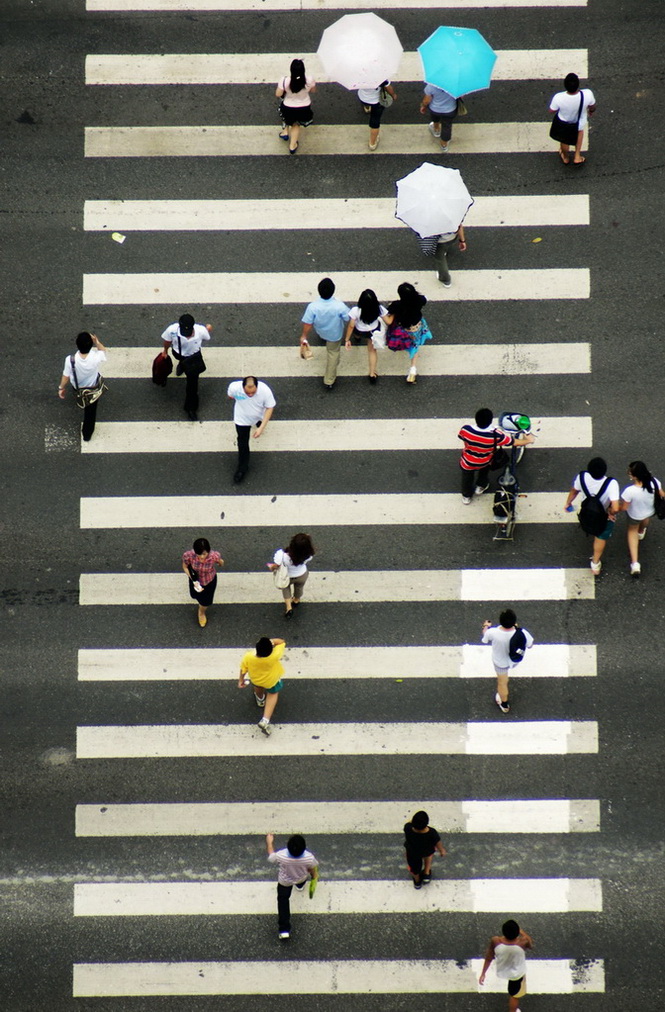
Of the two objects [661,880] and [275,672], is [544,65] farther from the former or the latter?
[661,880]

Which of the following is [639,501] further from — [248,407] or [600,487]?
[248,407]

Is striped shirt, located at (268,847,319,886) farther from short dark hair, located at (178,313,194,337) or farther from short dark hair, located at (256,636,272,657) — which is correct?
short dark hair, located at (178,313,194,337)

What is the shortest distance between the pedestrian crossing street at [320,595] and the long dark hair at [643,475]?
1316 millimetres

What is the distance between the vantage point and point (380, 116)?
1758cm

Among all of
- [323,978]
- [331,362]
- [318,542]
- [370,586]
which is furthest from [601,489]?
[323,978]

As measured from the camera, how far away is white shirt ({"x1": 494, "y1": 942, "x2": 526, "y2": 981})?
45.0ft

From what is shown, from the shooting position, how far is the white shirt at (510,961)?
13.7 m

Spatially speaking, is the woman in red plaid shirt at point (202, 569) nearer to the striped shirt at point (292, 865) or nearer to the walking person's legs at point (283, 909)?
the striped shirt at point (292, 865)

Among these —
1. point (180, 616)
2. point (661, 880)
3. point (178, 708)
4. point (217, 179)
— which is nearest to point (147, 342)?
point (217, 179)

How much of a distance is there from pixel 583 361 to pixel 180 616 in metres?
5.76

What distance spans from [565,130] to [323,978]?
1042 centimetres

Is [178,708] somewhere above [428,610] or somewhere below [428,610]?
below

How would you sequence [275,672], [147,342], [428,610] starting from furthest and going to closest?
1. [147,342]
2. [428,610]
3. [275,672]

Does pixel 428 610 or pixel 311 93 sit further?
pixel 311 93
